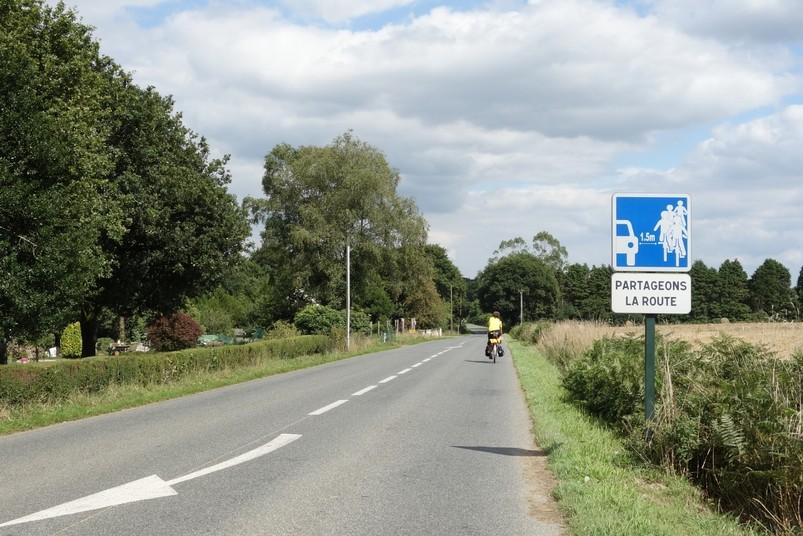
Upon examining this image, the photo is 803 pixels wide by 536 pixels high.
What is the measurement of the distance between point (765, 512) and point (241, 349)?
787 inches

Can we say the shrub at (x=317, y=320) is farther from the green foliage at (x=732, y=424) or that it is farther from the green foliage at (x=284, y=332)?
the green foliage at (x=732, y=424)

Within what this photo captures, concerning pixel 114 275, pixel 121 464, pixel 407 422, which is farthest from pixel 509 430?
pixel 114 275

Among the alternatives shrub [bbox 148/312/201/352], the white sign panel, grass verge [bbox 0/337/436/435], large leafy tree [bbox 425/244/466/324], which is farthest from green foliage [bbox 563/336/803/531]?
large leafy tree [bbox 425/244/466/324]

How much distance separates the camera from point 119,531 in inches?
201

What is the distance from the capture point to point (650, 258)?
7902 mm

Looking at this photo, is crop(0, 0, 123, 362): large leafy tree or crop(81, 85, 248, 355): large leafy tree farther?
crop(81, 85, 248, 355): large leafy tree

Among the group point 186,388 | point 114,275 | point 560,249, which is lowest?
point 186,388

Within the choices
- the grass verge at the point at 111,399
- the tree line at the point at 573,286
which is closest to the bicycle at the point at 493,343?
the grass verge at the point at 111,399

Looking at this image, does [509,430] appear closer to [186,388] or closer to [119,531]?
[119,531]

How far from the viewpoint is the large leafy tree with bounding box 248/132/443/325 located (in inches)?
2018

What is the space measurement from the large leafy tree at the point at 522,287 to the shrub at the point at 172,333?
7679cm

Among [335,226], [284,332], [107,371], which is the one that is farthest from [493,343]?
[335,226]

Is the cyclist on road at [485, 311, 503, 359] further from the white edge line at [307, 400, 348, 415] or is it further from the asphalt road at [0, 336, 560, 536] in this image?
the white edge line at [307, 400, 348, 415]

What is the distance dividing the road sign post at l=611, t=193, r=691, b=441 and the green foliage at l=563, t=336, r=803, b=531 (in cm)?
43
